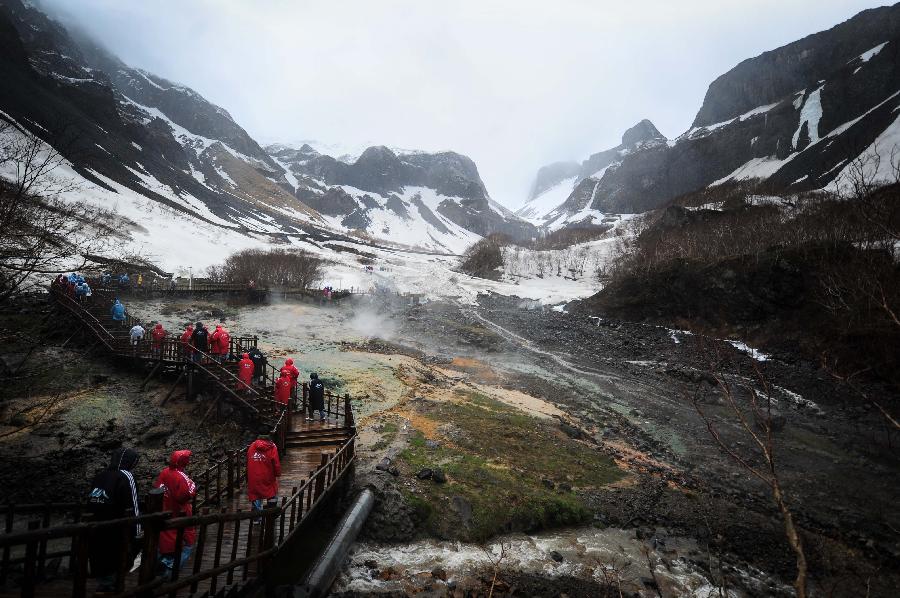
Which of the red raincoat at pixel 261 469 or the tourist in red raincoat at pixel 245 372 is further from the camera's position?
the tourist in red raincoat at pixel 245 372

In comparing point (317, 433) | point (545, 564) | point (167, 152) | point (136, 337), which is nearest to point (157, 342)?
point (136, 337)

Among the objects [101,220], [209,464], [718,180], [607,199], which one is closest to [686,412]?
[209,464]

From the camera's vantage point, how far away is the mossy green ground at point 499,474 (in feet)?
31.4

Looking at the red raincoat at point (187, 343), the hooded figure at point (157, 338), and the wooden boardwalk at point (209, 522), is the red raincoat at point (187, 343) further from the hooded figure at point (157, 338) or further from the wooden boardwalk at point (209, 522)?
the hooded figure at point (157, 338)

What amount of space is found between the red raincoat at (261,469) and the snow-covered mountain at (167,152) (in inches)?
226

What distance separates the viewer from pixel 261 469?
698cm

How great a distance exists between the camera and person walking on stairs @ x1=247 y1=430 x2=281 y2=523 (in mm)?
6953

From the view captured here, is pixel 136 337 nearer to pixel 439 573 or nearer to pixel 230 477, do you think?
pixel 230 477

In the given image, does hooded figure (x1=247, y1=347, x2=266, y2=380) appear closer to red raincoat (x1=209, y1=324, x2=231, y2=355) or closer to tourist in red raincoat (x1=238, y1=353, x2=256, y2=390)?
red raincoat (x1=209, y1=324, x2=231, y2=355)

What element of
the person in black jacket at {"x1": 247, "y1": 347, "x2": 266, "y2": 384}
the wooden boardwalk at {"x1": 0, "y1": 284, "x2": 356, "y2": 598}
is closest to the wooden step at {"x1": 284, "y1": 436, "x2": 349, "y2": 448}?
the wooden boardwalk at {"x1": 0, "y1": 284, "x2": 356, "y2": 598}

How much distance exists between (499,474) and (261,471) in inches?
275

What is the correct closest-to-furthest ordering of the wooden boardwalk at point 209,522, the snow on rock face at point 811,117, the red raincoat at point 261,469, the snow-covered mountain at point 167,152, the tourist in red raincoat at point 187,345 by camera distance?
the wooden boardwalk at point 209,522, the red raincoat at point 261,469, the tourist in red raincoat at point 187,345, the snow-covered mountain at point 167,152, the snow on rock face at point 811,117

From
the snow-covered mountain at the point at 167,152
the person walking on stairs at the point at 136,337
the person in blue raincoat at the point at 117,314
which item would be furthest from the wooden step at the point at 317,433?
the person in blue raincoat at the point at 117,314

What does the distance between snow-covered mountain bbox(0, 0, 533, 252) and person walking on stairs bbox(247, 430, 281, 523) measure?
5.74 metres
